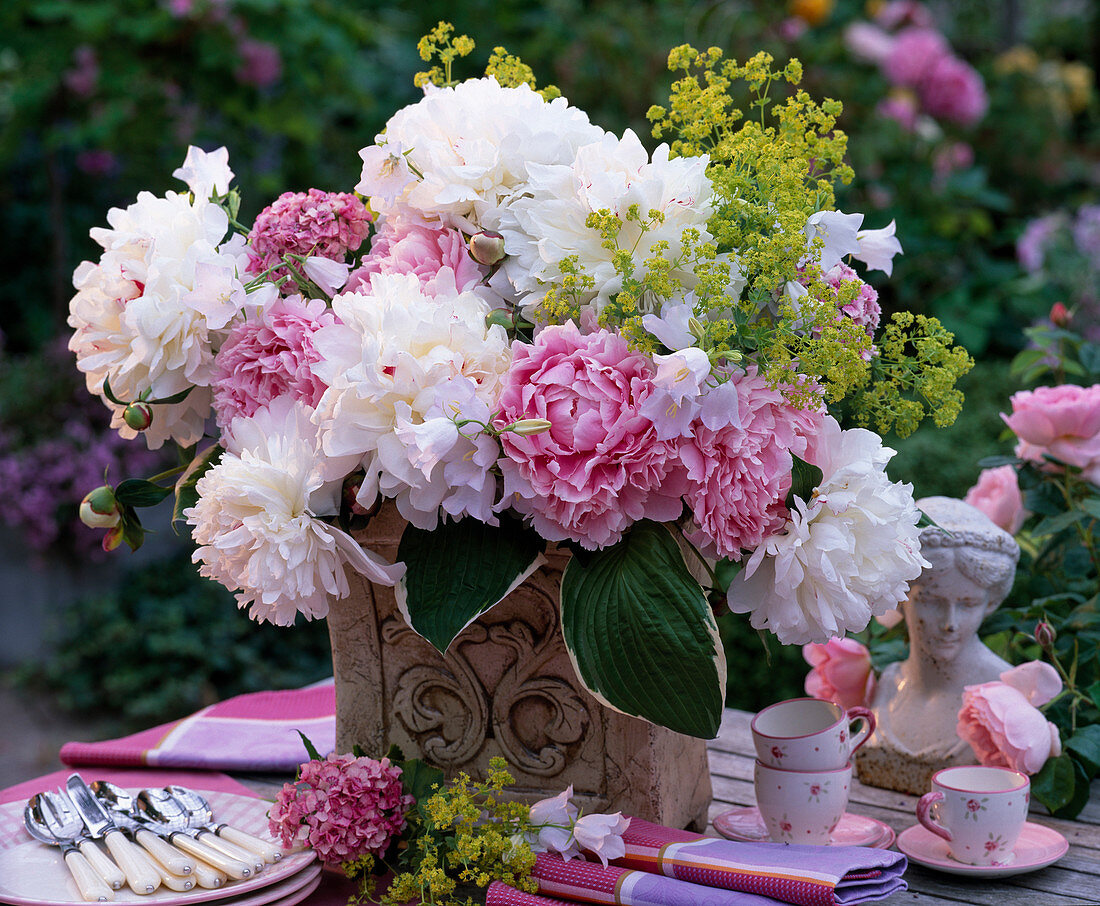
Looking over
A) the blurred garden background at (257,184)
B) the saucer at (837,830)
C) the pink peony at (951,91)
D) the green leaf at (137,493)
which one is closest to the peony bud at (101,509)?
the green leaf at (137,493)

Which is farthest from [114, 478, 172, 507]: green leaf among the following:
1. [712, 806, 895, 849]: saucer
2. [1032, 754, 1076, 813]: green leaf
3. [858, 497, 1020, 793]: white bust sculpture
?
[1032, 754, 1076, 813]: green leaf

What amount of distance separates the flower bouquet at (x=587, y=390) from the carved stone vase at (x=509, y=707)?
107mm

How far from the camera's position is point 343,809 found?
903mm

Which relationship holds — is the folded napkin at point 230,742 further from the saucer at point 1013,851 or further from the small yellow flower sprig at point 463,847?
the saucer at point 1013,851

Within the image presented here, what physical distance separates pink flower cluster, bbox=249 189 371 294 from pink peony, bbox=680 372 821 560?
0.37 m

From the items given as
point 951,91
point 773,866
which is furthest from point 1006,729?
point 951,91

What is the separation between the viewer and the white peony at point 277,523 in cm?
82

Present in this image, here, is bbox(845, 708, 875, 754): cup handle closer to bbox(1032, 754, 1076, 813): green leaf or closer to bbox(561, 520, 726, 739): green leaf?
bbox(1032, 754, 1076, 813): green leaf

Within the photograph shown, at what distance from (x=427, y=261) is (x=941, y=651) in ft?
2.11

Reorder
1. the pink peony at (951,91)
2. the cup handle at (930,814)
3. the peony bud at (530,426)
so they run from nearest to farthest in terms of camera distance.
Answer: the peony bud at (530,426), the cup handle at (930,814), the pink peony at (951,91)

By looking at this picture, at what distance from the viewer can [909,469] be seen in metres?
2.71

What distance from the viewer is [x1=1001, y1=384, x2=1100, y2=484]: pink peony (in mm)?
1196

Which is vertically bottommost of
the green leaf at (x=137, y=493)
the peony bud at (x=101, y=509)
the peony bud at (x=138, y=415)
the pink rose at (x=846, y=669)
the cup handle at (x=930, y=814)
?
the cup handle at (x=930, y=814)

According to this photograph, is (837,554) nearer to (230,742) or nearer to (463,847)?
(463,847)
